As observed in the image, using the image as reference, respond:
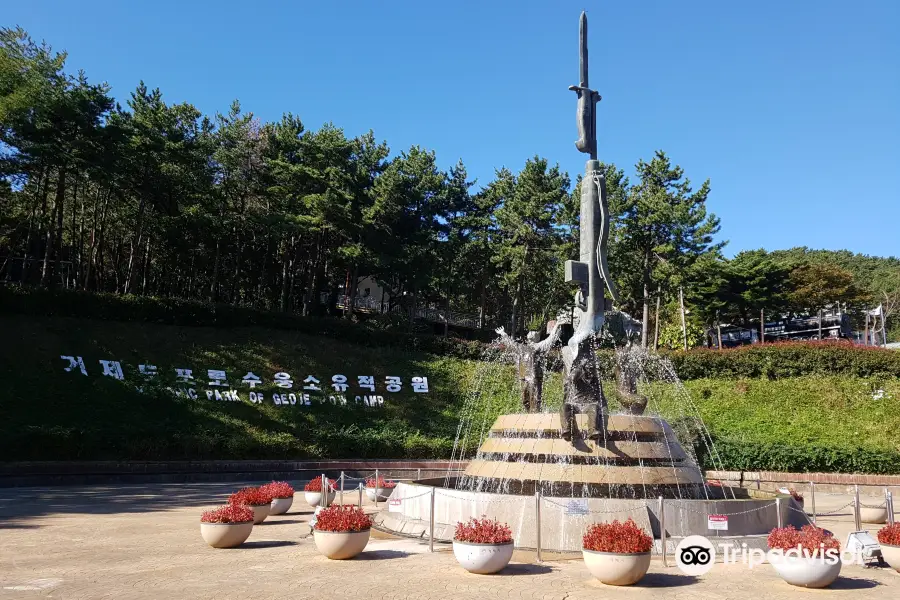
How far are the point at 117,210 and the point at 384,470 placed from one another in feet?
79.6

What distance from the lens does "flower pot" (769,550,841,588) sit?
7.32 metres

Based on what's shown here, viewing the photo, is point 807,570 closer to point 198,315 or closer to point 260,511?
point 260,511

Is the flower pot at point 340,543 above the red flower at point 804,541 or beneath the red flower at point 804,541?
beneath

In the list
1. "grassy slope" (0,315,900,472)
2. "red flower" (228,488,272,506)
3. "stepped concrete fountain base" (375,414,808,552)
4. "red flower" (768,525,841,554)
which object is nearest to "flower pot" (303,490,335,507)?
"red flower" (228,488,272,506)

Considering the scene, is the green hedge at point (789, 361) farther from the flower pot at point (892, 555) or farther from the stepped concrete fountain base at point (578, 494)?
the flower pot at point (892, 555)

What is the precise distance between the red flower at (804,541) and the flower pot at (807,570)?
0.43 feet

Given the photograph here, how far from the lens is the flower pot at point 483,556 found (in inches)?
314

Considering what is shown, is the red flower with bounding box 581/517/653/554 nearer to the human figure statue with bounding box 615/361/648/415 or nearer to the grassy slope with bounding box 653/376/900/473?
the human figure statue with bounding box 615/361/648/415

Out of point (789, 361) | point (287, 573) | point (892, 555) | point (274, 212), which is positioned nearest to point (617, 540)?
point (892, 555)

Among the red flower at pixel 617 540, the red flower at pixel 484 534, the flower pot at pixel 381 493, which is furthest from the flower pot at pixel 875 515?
the flower pot at pixel 381 493

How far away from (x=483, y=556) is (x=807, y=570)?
12.0 feet

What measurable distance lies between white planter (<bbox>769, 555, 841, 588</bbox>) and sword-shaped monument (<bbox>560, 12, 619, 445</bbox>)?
13.0 feet

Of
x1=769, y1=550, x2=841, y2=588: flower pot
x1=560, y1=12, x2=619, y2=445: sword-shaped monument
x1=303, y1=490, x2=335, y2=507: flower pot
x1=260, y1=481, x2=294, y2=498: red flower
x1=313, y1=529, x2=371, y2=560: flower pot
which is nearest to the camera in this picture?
x1=769, y1=550, x2=841, y2=588: flower pot

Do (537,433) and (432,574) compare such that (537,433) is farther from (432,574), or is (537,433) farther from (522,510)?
(432,574)
